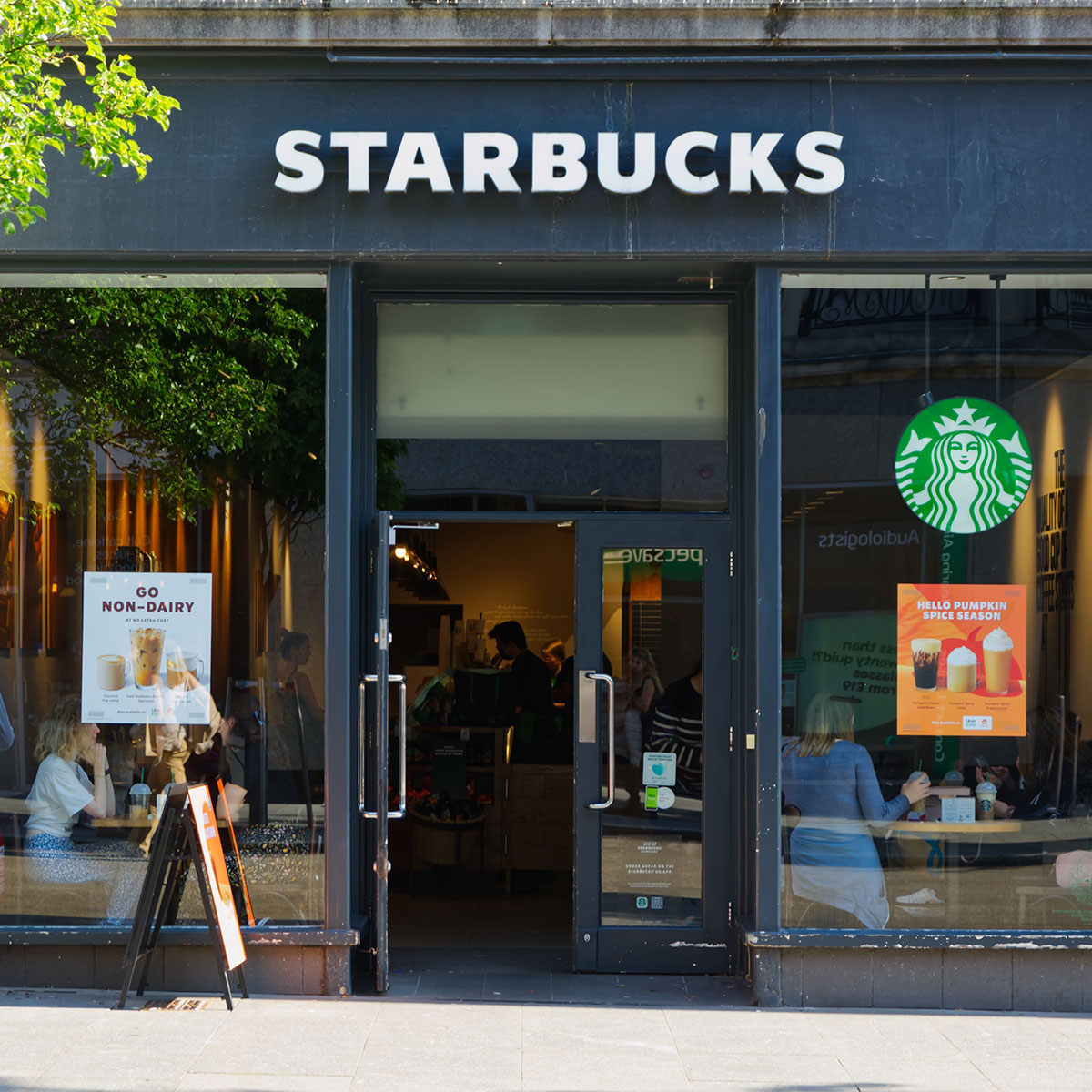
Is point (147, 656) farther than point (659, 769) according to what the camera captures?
No

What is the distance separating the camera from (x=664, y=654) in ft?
22.3

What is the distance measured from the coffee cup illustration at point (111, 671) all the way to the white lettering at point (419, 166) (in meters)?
2.78

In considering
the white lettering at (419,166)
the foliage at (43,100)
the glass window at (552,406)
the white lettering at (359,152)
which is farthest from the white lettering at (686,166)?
the foliage at (43,100)

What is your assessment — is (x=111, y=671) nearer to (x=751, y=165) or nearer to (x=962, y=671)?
(x=751, y=165)

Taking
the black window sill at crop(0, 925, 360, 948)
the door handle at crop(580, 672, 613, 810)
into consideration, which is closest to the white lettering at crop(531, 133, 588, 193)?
the door handle at crop(580, 672, 613, 810)

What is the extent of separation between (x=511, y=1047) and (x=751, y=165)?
4.28 metres

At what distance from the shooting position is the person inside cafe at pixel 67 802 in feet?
21.2

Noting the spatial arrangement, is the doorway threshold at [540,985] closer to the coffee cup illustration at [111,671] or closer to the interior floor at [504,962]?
the interior floor at [504,962]

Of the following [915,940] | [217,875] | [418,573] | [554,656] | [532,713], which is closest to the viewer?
[217,875]

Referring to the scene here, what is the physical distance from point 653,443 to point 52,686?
3.44m

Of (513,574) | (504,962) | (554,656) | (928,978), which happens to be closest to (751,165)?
(928,978)

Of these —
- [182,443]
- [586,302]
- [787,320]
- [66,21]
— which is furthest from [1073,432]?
[66,21]

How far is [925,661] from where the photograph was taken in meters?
6.49

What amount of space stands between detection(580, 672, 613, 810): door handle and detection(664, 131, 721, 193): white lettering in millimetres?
2534
